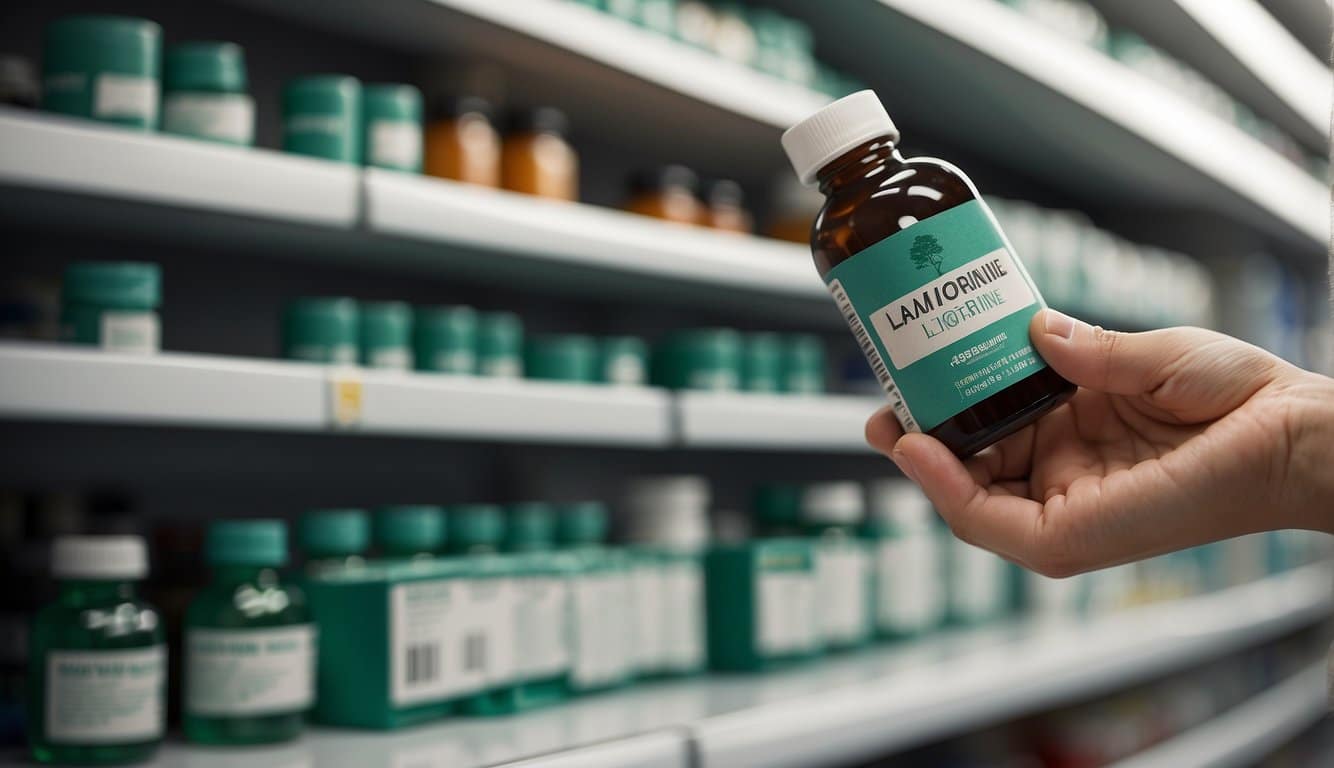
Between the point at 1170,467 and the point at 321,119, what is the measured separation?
90 cm

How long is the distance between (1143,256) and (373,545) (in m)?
2.16

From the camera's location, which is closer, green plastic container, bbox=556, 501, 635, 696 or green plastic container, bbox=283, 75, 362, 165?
green plastic container, bbox=283, 75, 362, 165

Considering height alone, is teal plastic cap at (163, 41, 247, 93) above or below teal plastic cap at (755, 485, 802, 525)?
above

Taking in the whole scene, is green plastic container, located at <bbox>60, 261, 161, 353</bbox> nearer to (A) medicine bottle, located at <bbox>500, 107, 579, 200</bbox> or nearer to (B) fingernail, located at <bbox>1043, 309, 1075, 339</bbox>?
(A) medicine bottle, located at <bbox>500, 107, 579, 200</bbox>

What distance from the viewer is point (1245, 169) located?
2.77 metres

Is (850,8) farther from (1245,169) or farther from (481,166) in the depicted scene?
(1245,169)

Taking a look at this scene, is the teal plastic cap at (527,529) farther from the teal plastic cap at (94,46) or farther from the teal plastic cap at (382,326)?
the teal plastic cap at (94,46)

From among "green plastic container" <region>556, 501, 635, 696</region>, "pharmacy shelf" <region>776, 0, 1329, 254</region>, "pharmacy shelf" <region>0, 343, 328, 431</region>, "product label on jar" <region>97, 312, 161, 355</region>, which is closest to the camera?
"pharmacy shelf" <region>0, 343, 328, 431</region>

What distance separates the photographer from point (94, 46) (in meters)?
1.10

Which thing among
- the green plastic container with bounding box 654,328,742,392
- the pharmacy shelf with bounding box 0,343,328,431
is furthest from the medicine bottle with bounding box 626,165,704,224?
the pharmacy shelf with bounding box 0,343,328,431

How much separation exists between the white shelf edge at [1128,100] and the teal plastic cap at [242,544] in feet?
3.91

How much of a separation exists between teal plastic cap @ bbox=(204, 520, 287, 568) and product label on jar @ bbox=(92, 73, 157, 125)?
0.39m

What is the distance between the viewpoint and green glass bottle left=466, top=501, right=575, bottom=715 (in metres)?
1.37

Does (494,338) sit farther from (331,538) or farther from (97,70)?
(97,70)
